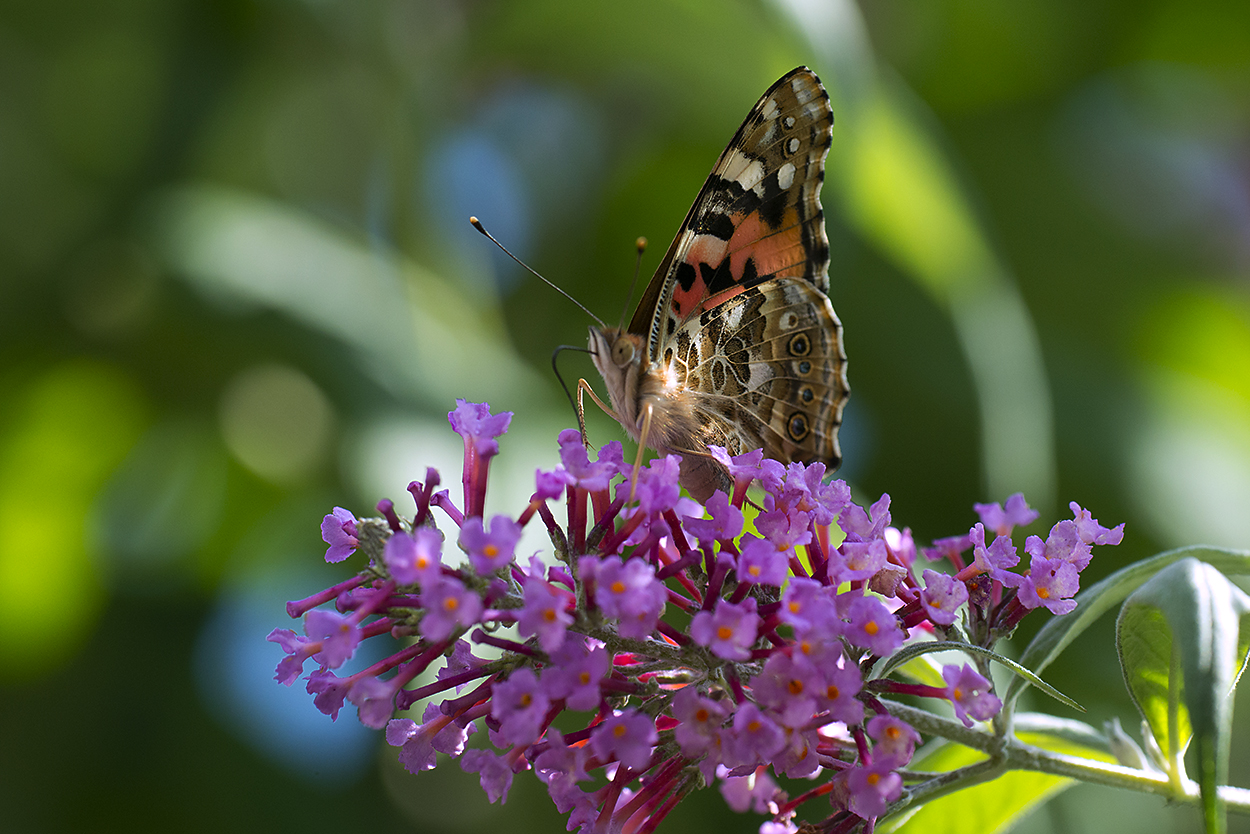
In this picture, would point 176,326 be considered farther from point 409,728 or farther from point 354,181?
point 409,728

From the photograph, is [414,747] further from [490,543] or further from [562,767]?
[490,543]

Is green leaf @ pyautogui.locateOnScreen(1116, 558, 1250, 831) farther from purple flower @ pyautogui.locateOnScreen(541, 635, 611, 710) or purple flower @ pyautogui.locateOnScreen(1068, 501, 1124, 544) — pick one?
purple flower @ pyautogui.locateOnScreen(541, 635, 611, 710)

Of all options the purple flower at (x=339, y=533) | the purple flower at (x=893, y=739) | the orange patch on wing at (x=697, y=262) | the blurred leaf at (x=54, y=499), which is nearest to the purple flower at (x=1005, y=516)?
the purple flower at (x=893, y=739)

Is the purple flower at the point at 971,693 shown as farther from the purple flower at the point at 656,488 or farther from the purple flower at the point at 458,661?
the purple flower at the point at 458,661

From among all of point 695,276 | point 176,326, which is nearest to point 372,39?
point 176,326

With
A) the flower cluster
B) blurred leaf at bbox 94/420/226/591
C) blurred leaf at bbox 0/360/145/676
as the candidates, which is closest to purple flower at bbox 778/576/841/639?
the flower cluster

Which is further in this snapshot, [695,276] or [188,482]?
[188,482]
